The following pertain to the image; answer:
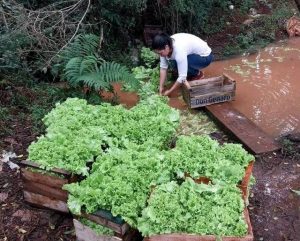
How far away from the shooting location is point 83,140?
3922 mm

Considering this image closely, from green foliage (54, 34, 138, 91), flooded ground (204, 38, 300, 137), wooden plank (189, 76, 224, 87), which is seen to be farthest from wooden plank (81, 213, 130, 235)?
wooden plank (189, 76, 224, 87)

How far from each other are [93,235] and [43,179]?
0.76 metres

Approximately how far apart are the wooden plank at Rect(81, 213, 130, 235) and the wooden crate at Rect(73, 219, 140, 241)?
0.19ft

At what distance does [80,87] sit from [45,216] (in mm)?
2151

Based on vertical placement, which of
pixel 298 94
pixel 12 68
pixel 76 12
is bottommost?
pixel 298 94

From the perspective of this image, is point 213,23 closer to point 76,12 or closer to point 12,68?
point 76,12

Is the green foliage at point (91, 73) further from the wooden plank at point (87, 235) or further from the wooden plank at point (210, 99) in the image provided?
the wooden plank at point (87, 235)

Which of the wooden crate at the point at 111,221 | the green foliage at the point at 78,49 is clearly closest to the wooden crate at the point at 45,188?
the wooden crate at the point at 111,221

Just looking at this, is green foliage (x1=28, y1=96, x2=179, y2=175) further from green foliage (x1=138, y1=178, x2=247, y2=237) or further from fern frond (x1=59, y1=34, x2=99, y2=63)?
fern frond (x1=59, y1=34, x2=99, y2=63)

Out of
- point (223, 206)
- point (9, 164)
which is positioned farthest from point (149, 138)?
point (9, 164)

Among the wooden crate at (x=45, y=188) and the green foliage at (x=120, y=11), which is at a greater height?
the green foliage at (x=120, y=11)

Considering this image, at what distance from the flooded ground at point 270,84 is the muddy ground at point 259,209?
0.84 m

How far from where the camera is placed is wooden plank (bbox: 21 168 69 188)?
3.78 meters

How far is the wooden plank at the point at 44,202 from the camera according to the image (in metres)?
3.97
